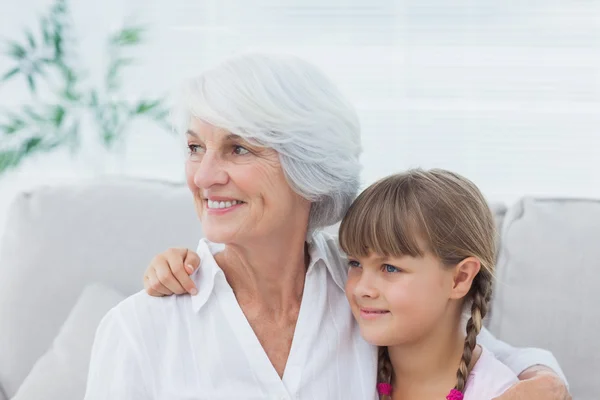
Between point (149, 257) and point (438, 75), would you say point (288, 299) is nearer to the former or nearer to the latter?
point (149, 257)

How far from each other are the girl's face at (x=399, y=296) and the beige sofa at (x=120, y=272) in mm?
525

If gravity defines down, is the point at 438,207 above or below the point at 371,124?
above

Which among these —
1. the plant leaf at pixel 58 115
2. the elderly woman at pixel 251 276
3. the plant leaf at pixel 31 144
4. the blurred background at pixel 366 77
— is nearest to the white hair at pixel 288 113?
the elderly woman at pixel 251 276

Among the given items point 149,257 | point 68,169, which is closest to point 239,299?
point 149,257

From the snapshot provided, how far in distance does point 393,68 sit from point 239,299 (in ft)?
7.95

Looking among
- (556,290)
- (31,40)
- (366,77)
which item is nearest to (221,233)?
(556,290)

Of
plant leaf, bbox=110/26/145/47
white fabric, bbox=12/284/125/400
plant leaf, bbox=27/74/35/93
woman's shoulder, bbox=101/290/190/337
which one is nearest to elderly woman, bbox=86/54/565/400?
woman's shoulder, bbox=101/290/190/337

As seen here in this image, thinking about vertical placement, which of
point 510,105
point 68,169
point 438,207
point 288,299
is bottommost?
point 68,169

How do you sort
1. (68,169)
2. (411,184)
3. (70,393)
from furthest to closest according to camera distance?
(68,169), (70,393), (411,184)

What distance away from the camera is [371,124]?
3.83 m

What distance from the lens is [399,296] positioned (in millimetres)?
1517

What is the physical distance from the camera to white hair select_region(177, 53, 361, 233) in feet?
4.66

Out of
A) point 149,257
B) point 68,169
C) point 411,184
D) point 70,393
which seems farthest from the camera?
point 68,169

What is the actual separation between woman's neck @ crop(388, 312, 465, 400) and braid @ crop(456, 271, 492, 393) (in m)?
0.04
